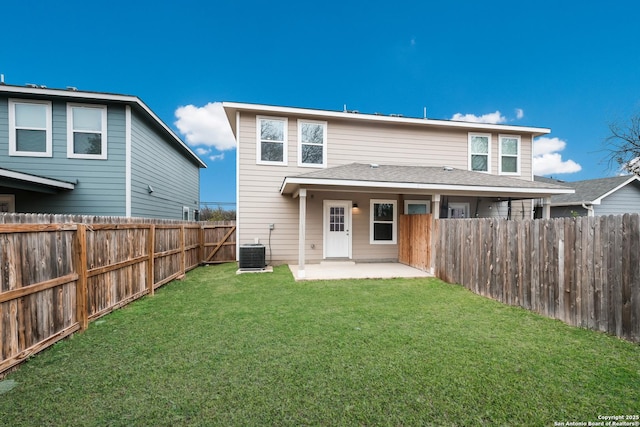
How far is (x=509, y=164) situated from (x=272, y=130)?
9.10 metres

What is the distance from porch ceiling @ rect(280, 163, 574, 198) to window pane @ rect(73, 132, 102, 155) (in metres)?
5.62

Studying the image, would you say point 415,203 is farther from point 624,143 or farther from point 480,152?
point 624,143

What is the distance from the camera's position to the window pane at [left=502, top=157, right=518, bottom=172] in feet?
34.2

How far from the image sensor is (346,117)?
9.16 meters

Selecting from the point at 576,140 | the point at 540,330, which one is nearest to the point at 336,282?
the point at 540,330

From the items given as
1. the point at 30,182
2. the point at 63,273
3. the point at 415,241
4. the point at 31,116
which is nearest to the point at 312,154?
the point at 415,241

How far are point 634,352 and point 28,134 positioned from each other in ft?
43.5

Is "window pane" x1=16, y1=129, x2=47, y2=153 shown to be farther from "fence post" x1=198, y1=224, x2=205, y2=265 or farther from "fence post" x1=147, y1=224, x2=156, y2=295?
"fence post" x1=147, y1=224, x2=156, y2=295

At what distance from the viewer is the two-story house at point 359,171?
848 centimetres

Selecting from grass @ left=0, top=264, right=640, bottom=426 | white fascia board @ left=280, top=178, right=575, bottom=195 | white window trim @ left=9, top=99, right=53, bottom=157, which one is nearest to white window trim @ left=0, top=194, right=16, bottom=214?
white window trim @ left=9, top=99, right=53, bottom=157

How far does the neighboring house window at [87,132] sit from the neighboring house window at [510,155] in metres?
13.7

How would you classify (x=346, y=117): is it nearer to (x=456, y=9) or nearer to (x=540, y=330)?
(x=456, y=9)

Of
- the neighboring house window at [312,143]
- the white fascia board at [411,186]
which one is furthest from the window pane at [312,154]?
the white fascia board at [411,186]

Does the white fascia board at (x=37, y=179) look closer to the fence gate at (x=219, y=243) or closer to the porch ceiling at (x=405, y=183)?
the fence gate at (x=219, y=243)
